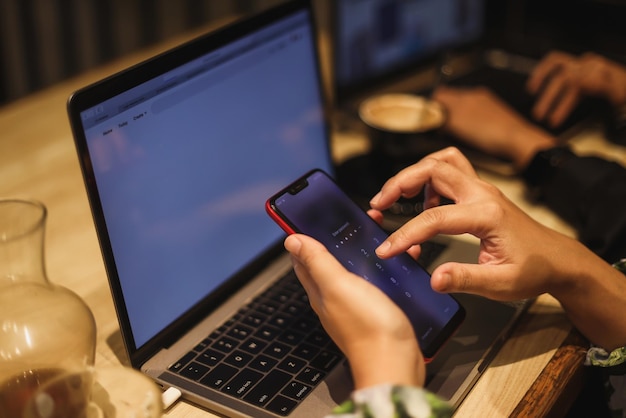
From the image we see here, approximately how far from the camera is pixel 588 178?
100cm

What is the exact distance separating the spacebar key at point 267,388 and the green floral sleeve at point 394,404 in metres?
0.15

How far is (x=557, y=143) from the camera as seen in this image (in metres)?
1.20

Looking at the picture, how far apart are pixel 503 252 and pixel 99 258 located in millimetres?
552

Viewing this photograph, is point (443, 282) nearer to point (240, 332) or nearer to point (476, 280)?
point (476, 280)

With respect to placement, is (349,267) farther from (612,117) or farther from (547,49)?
(547,49)

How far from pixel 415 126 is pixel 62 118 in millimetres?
680

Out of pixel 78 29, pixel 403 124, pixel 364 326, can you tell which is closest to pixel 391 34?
pixel 403 124

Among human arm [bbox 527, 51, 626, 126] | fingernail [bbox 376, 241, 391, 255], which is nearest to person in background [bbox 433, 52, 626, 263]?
human arm [bbox 527, 51, 626, 126]

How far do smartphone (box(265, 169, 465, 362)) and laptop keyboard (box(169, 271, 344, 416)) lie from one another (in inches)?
3.8

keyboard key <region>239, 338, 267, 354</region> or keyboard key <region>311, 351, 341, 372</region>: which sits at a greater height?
keyboard key <region>239, 338, 267, 354</region>

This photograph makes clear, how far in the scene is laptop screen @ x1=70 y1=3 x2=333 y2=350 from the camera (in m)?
0.72

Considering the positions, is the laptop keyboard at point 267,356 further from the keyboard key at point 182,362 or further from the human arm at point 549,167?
the human arm at point 549,167

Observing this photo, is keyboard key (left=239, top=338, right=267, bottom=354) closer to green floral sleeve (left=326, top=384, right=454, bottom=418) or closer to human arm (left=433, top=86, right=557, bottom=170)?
green floral sleeve (left=326, top=384, right=454, bottom=418)

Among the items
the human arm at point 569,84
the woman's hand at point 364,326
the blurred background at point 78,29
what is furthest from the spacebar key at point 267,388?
the blurred background at point 78,29
